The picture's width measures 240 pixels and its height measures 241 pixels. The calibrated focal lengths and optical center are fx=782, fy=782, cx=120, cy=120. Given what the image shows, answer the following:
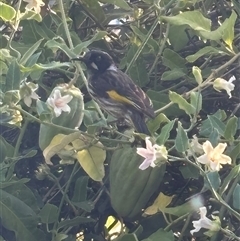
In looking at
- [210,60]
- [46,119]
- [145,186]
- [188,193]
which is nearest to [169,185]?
[188,193]

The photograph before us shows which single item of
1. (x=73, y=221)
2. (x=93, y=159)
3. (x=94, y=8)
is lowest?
(x=73, y=221)

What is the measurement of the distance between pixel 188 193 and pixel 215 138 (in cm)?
30

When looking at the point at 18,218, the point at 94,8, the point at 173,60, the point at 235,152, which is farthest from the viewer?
the point at 94,8

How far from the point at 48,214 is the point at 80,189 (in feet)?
0.29

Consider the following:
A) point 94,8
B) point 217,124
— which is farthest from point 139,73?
point 217,124

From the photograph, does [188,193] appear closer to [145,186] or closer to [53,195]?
[145,186]

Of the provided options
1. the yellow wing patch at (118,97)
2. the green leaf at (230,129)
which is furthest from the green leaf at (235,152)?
the yellow wing patch at (118,97)

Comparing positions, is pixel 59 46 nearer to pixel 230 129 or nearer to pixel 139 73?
pixel 139 73

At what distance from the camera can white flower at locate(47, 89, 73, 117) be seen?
119 cm

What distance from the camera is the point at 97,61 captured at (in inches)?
62.3

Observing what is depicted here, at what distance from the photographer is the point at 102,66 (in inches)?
62.4

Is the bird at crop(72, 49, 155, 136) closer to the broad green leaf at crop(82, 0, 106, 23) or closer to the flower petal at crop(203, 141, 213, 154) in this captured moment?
the broad green leaf at crop(82, 0, 106, 23)

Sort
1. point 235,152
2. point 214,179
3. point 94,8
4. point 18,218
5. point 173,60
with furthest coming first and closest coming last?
point 94,8
point 173,60
point 18,218
point 235,152
point 214,179

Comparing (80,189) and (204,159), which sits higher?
(204,159)
